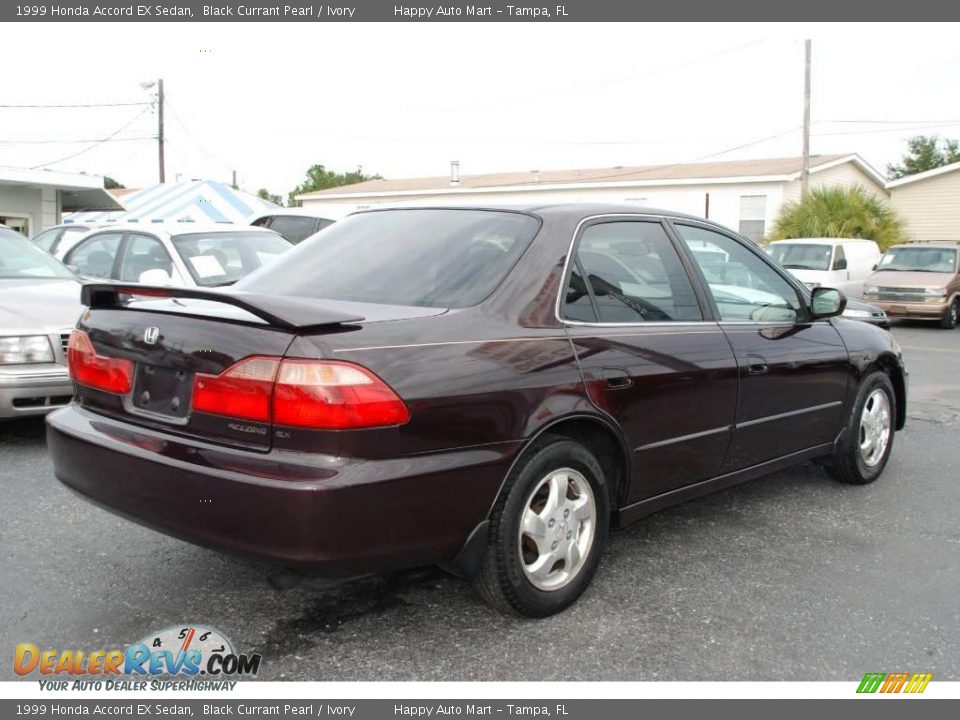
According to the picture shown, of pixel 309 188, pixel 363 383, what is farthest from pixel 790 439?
pixel 309 188

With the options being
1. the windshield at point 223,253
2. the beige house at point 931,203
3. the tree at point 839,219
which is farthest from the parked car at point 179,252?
the beige house at point 931,203

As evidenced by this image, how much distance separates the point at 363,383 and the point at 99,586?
1.67 meters

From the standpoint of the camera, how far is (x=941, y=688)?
9.83 feet

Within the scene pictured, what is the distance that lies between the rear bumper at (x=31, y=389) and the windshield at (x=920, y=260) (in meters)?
16.6

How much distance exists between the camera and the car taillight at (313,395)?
9.14ft

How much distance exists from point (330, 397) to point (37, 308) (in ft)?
13.4

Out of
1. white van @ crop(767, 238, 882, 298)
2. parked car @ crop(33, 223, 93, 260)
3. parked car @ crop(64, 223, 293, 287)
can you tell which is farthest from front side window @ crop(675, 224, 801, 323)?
white van @ crop(767, 238, 882, 298)

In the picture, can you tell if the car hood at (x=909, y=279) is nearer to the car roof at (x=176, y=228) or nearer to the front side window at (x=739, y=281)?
the car roof at (x=176, y=228)

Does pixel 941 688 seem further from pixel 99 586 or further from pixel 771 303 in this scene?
pixel 99 586

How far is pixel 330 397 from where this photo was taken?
279cm

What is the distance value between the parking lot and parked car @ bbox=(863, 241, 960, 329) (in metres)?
13.7

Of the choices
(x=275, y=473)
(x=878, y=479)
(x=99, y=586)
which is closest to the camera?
(x=275, y=473)

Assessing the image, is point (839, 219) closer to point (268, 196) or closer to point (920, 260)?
point (920, 260)

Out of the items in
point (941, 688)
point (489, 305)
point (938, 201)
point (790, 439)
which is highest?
point (938, 201)
